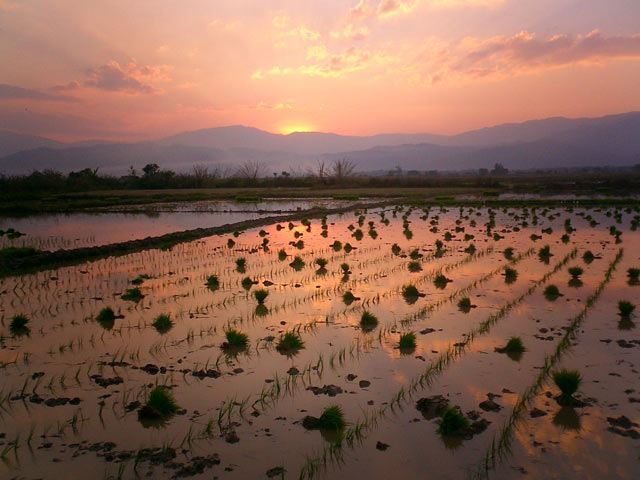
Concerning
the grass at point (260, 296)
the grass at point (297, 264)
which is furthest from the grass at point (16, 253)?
the grass at point (260, 296)

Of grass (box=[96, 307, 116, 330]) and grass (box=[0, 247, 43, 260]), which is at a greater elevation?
grass (box=[0, 247, 43, 260])

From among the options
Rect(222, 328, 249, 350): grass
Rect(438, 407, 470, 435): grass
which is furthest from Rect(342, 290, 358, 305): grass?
Rect(438, 407, 470, 435): grass

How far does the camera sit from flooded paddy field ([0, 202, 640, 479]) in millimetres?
3619

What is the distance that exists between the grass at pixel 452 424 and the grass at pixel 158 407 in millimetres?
2423

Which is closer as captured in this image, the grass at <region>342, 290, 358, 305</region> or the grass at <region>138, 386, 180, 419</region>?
the grass at <region>138, 386, 180, 419</region>

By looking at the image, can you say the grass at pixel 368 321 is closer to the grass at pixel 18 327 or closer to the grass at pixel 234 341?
the grass at pixel 234 341

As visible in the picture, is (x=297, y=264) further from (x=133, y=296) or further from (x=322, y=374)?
(x=322, y=374)

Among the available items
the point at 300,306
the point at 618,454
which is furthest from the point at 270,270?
the point at 618,454

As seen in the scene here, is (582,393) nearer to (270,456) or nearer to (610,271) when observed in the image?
(270,456)

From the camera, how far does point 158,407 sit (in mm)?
4176

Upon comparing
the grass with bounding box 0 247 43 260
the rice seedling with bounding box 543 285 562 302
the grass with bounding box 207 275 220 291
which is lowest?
the rice seedling with bounding box 543 285 562 302

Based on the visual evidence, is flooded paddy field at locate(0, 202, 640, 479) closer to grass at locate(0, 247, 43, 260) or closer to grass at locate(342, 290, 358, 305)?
grass at locate(342, 290, 358, 305)

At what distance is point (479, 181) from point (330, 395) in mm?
48303

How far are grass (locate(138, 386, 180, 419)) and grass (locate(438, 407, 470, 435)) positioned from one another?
2.42 meters
